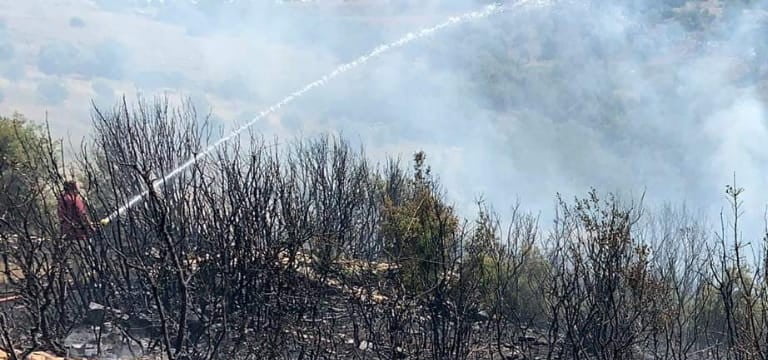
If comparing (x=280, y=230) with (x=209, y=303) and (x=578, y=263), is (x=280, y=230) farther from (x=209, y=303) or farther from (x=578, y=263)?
(x=578, y=263)

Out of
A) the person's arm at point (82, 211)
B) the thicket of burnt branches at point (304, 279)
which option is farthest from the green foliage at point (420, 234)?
the person's arm at point (82, 211)

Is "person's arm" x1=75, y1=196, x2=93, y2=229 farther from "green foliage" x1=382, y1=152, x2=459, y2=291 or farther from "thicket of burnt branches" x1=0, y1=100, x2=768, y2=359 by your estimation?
"green foliage" x1=382, y1=152, x2=459, y2=291

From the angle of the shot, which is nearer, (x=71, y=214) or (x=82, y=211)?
(x=71, y=214)

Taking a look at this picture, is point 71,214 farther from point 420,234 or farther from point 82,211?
point 420,234

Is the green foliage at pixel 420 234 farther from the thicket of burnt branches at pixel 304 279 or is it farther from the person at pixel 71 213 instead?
the person at pixel 71 213

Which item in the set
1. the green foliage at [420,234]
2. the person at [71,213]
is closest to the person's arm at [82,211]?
the person at [71,213]

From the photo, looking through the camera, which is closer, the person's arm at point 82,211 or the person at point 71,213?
the person at point 71,213

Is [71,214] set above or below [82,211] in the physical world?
below

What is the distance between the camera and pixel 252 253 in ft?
42.9

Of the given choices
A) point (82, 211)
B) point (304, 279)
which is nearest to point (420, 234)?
point (304, 279)

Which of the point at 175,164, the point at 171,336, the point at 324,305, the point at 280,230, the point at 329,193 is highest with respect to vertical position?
the point at 329,193

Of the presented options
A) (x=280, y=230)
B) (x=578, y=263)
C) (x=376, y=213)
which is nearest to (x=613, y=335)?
(x=578, y=263)

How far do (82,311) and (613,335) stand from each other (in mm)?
8828

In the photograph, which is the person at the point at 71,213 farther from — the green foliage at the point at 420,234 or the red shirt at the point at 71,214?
the green foliage at the point at 420,234
